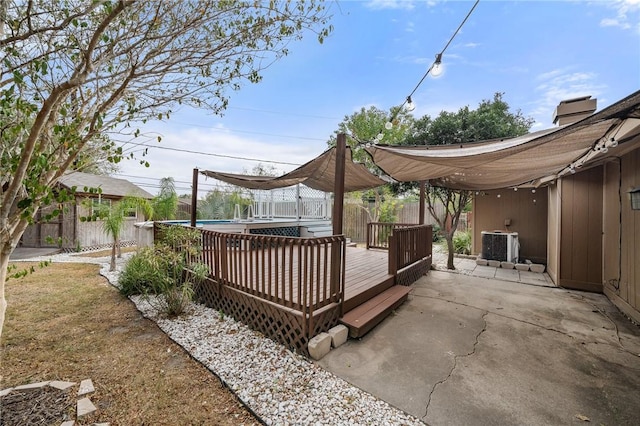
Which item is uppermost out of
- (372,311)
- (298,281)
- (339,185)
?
(339,185)

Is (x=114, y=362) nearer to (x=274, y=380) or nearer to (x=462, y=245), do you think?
(x=274, y=380)

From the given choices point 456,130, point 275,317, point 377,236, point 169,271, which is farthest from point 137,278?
point 456,130

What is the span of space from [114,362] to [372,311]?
3.07 meters

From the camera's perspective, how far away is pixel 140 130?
2.45 m

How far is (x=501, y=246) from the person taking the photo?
23.4 ft

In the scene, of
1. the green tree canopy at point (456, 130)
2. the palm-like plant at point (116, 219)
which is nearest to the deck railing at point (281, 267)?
the palm-like plant at point (116, 219)

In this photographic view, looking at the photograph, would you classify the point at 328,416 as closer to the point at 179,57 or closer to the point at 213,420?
the point at 213,420

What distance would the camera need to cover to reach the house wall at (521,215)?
7.18 meters

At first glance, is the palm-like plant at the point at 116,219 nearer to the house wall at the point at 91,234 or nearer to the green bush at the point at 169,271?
the green bush at the point at 169,271

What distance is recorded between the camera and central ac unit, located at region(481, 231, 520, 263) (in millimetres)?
7039

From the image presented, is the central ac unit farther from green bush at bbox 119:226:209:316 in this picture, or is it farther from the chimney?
green bush at bbox 119:226:209:316

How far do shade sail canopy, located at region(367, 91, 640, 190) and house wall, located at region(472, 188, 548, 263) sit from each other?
2.29 m

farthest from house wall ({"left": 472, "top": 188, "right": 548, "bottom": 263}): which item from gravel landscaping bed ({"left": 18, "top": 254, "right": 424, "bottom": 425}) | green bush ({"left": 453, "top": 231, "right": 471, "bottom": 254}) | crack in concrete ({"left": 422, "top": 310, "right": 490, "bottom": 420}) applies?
gravel landscaping bed ({"left": 18, "top": 254, "right": 424, "bottom": 425})

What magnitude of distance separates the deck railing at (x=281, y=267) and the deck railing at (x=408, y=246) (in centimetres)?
154
